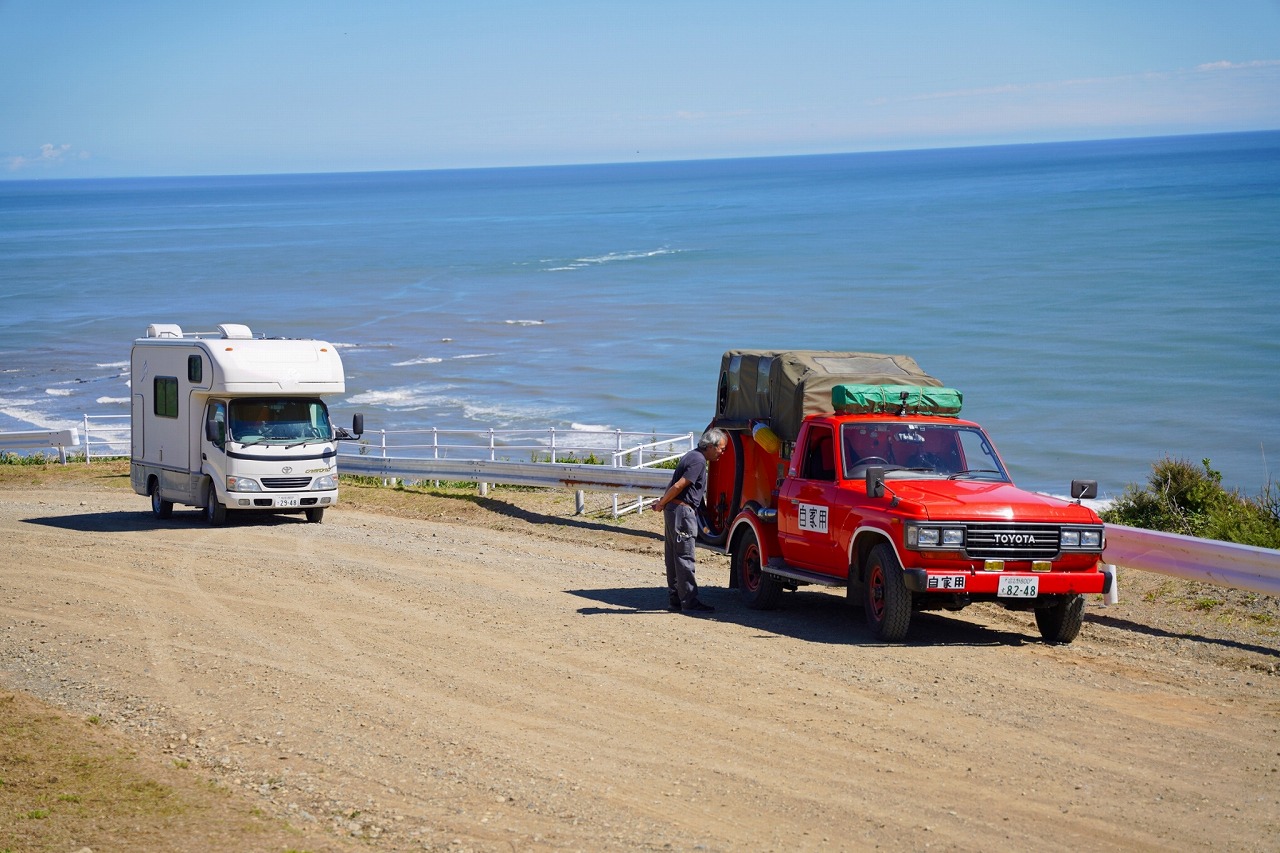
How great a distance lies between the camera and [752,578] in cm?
A: 1345

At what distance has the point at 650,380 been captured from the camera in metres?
53.7

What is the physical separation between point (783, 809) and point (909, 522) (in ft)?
13.4

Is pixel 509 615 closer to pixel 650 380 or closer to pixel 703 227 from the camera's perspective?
pixel 650 380

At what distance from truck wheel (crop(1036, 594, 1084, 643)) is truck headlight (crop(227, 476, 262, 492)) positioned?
12.5m

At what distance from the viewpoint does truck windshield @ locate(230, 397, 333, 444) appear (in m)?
20.3

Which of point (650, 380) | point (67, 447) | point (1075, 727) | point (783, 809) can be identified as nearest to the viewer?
point (783, 809)

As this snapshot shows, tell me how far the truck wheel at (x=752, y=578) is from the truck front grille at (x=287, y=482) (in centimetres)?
880

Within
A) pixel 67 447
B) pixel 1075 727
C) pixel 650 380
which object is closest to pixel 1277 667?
pixel 1075 727

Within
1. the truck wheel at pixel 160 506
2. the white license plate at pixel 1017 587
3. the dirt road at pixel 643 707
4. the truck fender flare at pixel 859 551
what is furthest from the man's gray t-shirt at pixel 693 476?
the truck wheel at pixel 160 506

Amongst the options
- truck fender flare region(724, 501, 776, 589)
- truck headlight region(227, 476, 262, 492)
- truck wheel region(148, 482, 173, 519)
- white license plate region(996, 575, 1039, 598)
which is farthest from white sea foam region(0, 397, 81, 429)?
white license plate region(996, 575, 1039, 598)

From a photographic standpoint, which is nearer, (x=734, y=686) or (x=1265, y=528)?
(x=734, y=686)

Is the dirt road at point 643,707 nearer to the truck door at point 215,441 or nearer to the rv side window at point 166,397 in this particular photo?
the truck door at point 215,441

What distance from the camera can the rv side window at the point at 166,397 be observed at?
2134 cm

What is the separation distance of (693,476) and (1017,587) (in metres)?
3.25
